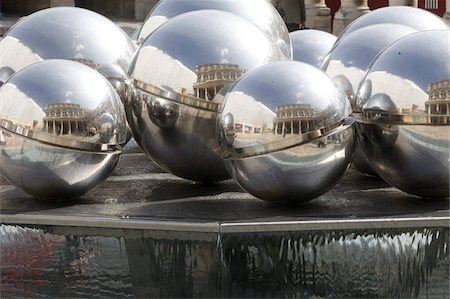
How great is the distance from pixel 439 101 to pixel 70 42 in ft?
6.05

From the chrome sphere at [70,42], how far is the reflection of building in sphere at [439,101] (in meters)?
1.66

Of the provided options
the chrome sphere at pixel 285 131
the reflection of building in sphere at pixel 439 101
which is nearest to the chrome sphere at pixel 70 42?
the chrome sphere at pixel 285 131

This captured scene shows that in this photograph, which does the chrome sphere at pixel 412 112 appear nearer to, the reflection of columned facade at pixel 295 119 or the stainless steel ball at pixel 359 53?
the reflection of columned facade at pixel 295 119

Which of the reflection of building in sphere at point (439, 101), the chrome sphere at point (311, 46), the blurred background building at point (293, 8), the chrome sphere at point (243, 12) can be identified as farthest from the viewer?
the blurred background building at point (293, 8)

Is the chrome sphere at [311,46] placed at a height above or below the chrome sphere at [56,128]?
above

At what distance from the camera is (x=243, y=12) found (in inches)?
239

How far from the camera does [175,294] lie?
4.41m

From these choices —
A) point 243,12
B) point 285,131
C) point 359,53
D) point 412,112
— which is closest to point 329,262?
point 285,131

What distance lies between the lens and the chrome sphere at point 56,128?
4801 mm

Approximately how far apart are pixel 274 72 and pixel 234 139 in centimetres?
31

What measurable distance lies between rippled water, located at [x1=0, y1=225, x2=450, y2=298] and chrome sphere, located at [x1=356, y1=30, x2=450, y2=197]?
0.41 metres

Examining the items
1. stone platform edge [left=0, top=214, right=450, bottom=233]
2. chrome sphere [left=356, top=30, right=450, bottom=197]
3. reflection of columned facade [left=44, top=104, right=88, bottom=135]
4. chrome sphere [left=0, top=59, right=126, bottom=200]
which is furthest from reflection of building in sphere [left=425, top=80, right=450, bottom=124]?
reflection of columned facade [left=44, top=104, right=88, bottom=135]

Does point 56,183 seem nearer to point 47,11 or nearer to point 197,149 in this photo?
point 197,149

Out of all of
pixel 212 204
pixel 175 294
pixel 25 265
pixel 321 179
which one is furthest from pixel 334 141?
pixel 25 265
